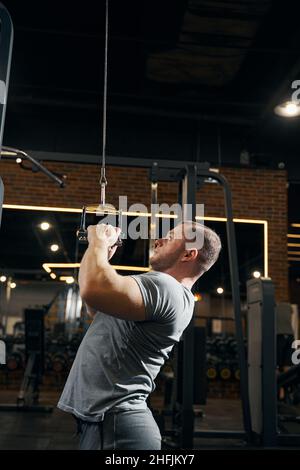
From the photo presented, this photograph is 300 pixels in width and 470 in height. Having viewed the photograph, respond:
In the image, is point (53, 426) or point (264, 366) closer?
point (264, 366)

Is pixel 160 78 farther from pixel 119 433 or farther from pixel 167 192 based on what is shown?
pixel 119 433

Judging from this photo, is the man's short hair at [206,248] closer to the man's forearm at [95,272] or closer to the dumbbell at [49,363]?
the man's forearm at [95,272]

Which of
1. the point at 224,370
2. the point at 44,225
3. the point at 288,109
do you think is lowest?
the point at 224,370

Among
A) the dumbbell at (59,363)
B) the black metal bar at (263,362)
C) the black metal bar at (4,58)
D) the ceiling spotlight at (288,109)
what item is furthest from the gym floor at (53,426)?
the ceiling spotlight at (288,109)

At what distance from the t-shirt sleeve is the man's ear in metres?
0.17

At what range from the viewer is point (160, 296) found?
4.30 ft

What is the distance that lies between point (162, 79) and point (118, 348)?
444 centimetres

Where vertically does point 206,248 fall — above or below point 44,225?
below

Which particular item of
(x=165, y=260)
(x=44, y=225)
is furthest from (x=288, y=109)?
(x=165, y=260)

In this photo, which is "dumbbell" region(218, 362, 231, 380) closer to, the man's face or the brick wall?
the brick wall

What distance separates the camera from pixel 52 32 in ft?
15.0

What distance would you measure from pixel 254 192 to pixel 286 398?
104 inches

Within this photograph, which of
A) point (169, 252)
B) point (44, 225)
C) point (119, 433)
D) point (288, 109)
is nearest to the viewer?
point (119, 433)

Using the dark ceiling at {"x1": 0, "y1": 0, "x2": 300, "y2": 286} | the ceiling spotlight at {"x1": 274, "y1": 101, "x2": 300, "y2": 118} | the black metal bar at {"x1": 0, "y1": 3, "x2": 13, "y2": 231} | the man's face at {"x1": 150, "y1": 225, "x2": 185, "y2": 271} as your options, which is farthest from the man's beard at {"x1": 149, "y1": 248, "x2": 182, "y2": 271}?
the ceiling spotlight at {"x1": 274, "y1": 101, "x2": 300, "y2": 118}
